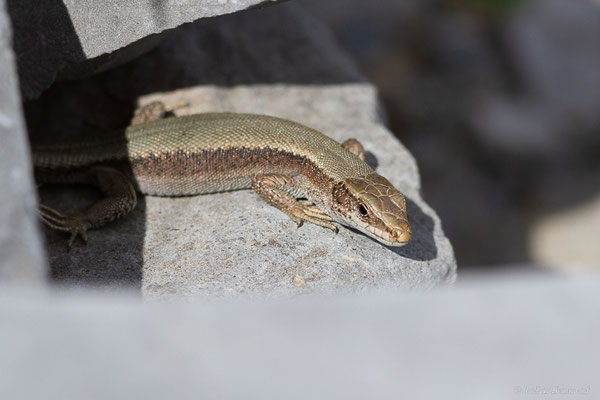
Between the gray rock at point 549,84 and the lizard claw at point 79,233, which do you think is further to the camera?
the gray rock at point 549,84

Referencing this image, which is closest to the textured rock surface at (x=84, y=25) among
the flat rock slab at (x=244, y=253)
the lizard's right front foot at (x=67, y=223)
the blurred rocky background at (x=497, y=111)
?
the lizard's right front foot at (x=67, y=223)

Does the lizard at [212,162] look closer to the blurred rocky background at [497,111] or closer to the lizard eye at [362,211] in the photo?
the lizard eye at [362,211]

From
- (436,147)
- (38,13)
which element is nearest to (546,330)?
(38,13)

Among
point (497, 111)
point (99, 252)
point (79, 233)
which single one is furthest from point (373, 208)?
point (497, 111)

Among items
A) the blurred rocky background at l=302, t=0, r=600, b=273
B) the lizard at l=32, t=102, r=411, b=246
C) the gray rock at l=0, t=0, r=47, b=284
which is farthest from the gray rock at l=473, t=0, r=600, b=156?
the gray rock at l=0, t=0, r=47, b=284

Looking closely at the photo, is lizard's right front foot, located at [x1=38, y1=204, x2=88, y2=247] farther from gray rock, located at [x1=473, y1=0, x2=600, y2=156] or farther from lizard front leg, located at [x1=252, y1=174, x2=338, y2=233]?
gray rock, located at [x1=473, y1=0, x2=600, y2=156]

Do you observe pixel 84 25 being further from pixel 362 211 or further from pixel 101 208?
pixel 362 211

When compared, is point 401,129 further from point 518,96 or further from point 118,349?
point 118,349
